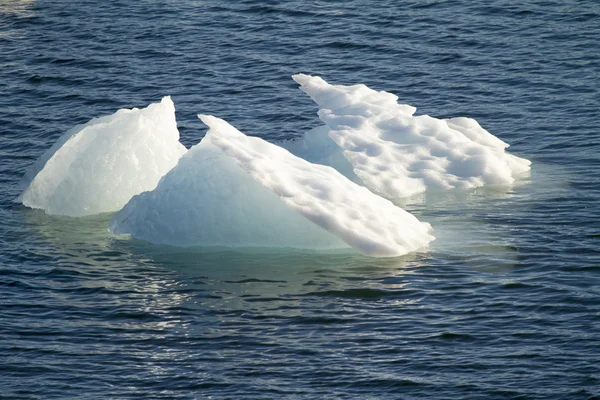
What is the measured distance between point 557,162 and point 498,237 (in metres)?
5.38

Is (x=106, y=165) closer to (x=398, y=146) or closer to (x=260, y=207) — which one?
(x=260, y=207)

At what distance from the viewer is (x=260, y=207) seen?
61.7 ft

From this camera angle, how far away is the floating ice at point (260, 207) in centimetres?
1805

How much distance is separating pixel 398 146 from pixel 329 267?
6262mm

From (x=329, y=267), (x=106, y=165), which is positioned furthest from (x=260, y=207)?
(x=106, y=165)

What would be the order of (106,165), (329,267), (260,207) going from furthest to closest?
1. (106,165)
2. (260,207)
3. (329,267)

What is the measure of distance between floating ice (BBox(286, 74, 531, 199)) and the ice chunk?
3584 mm

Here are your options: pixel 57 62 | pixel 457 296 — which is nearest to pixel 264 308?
pixel 457 296

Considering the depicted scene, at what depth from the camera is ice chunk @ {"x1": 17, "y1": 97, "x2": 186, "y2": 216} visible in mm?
21578

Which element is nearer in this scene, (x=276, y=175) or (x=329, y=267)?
(x=329, y=267)

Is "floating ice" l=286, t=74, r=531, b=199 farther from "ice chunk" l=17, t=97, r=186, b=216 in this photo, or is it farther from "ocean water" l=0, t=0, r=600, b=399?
"ice chunk" l=17, t=97, r=186, b=216

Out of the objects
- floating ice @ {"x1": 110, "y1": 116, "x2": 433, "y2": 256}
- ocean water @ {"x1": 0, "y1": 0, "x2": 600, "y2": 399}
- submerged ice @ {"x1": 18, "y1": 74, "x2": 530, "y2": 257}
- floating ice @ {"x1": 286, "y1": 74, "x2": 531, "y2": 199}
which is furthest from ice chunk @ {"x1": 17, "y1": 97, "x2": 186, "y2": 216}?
floating ice @ {"x1": 286, "y1": 74, "x2": 531, "y2": 199}

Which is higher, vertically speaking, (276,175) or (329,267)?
(276,175)

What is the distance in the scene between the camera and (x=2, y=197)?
22891 millimetres
